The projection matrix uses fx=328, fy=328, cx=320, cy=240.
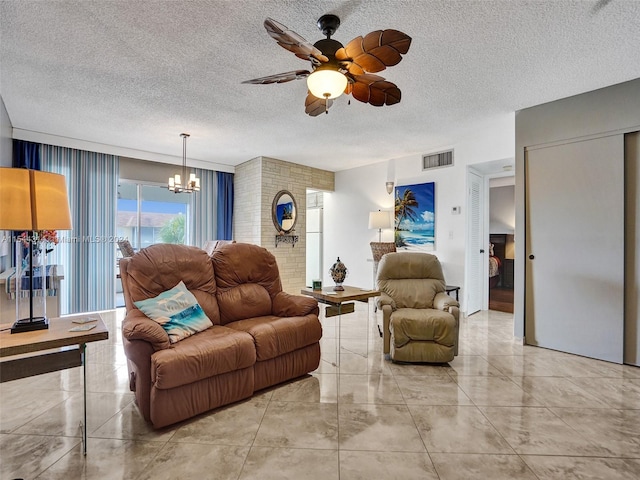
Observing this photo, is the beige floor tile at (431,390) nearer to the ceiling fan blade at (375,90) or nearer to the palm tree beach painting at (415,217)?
the ceiling fan blade at (375,90)

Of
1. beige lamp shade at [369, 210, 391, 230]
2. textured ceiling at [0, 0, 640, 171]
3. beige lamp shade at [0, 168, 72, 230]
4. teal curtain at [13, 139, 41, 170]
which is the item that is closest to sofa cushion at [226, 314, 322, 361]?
beige lamp shade at [0, 168, 72, 230]

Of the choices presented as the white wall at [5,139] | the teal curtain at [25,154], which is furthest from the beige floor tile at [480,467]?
the teal curtain at [25,154]

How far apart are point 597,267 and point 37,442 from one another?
455cm

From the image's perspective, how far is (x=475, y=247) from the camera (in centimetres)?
502

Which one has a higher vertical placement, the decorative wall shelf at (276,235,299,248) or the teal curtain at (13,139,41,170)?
the teal curtain at (13,139,41,170)

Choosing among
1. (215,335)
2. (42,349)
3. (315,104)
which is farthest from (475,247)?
(42,349)

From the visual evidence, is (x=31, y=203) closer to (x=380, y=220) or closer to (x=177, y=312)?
(x=177, y=312)

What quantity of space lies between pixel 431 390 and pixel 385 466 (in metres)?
0.97

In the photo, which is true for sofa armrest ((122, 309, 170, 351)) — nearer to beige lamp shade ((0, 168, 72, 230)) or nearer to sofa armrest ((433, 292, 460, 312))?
beige lamp shade ((0, 168, 72, 230))

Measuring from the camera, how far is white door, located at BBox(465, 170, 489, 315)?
4.89 metres

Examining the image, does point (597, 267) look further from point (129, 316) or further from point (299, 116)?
point (129, 316)

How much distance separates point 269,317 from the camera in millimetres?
2881

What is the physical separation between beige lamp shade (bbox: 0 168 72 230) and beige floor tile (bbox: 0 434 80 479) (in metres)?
1.21

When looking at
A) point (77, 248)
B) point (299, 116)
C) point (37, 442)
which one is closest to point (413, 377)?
point (37, 442)
